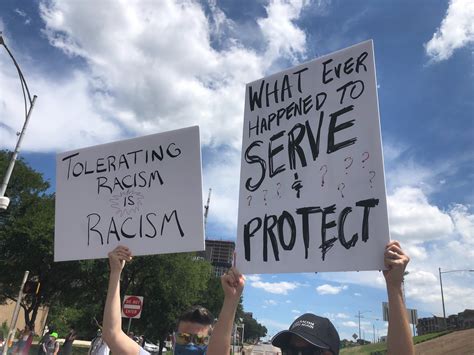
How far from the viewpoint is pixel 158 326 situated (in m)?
37.9

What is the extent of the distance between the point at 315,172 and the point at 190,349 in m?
1.48

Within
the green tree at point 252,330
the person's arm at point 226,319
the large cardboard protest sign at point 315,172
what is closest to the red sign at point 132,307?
the large cardboard protest sign at point 315,172

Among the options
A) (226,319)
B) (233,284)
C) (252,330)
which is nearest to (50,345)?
(233,284)

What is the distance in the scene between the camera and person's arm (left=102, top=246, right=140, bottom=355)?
2.97 meters

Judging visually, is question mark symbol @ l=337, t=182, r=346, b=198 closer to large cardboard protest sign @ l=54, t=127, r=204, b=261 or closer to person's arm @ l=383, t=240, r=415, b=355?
person's arm @ l=383, t=240, r=415, b=355

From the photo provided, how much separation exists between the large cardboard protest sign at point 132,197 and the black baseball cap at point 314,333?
86 centimetres

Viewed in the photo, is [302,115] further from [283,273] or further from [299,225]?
[283,273]

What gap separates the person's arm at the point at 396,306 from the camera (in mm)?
2154

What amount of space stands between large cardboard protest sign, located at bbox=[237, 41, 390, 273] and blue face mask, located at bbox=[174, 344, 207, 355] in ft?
2.11

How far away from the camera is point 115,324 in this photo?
3057 millimetres

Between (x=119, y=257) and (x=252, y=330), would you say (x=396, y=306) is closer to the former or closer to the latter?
(x=119, y=257)

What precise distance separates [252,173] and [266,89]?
28.2 inches

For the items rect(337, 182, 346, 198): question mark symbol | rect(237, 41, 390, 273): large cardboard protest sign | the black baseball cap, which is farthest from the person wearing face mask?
rect(337, 182, 346, 198): question mark symbol

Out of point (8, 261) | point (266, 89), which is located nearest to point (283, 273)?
point (266, 89)
